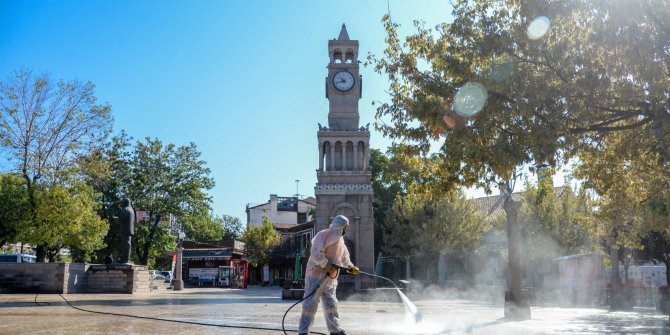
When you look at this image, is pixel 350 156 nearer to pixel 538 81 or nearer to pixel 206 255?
pixel 538 81

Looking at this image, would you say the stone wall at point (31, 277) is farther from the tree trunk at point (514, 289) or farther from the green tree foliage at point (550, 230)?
the green tree foliage at point (550, 230)

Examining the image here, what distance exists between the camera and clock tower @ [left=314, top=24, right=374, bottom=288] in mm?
36750

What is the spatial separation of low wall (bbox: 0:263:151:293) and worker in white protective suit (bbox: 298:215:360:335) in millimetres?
19200

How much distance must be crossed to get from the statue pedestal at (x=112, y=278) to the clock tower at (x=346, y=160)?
14.3 metres

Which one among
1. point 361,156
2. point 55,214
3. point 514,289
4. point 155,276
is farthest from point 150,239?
point 514,289

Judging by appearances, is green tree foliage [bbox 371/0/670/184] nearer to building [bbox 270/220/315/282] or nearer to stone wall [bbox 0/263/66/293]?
stone wall [bbox 0/263/66/293]

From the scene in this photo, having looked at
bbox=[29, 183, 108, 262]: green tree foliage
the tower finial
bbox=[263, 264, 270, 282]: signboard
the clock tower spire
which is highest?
the tower finial

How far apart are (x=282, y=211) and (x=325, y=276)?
78.9 metres

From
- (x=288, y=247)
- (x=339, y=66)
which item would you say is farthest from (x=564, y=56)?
(x=288, y=247)

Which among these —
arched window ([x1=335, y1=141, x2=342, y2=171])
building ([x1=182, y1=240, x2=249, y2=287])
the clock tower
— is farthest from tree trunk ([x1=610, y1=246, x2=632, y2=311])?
building ([x1=182, y1=240, x2=249, y2=287])

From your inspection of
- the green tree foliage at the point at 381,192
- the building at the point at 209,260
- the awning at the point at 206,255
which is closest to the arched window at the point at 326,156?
the green tree foliage at the point at 381,192

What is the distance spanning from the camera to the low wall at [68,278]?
23.6 m

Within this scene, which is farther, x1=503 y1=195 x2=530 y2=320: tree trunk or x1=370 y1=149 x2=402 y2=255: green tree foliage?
x1=370 y1=149 x2=402 y2=255: green tree foliage

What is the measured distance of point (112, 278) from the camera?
24.8 meters
